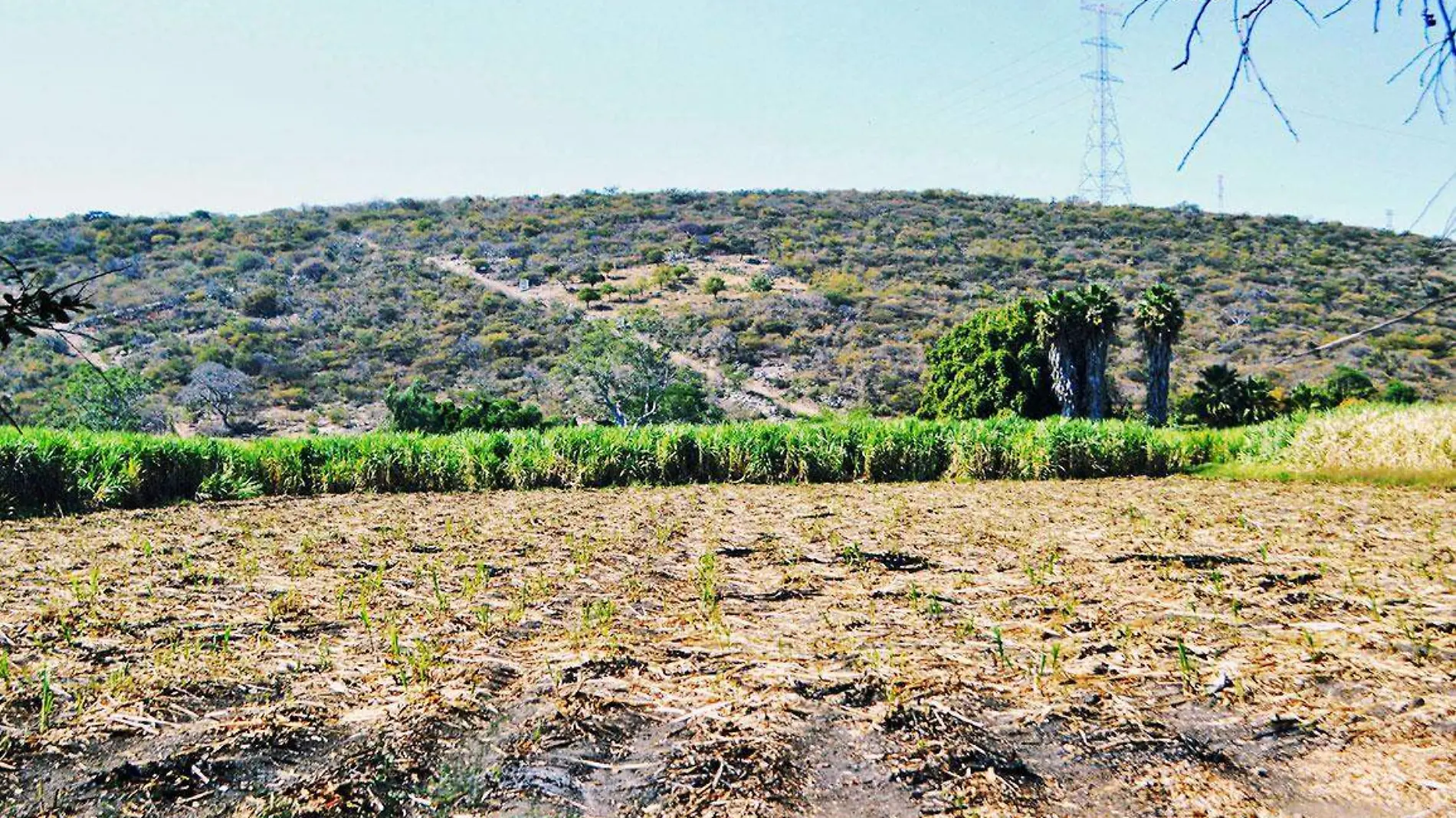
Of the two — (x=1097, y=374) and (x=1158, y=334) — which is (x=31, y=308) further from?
(x=1158, y=334)

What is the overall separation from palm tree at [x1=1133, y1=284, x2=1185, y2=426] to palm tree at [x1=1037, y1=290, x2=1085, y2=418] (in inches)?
87.9

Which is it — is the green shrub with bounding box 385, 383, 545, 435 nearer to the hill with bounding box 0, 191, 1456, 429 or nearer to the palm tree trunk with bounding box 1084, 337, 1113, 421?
the hill with bounding box 0, 191, 1456, 429

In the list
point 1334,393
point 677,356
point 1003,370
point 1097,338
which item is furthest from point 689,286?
point 1334,393

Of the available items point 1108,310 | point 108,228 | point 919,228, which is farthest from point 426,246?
point 1108,310

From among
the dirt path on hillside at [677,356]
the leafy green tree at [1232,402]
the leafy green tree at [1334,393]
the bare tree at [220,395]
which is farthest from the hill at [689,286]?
the leafy green tree at [1232,402]

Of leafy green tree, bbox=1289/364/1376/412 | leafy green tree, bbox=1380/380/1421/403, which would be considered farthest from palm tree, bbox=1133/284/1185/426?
leafy green tree, bbox=1380/380/1421/403

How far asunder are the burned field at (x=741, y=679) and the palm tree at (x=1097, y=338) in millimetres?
19495

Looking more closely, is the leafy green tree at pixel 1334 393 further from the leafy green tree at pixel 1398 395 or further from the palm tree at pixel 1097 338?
the palm tree at pixel 1097 338

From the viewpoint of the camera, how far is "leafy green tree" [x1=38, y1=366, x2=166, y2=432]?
3212 cm

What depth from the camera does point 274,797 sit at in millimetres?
3709

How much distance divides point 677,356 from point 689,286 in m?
10.5

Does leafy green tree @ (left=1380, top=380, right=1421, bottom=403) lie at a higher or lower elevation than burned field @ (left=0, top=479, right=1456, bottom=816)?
lower

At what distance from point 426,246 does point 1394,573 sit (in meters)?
60.4

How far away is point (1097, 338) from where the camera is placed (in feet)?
94.2
